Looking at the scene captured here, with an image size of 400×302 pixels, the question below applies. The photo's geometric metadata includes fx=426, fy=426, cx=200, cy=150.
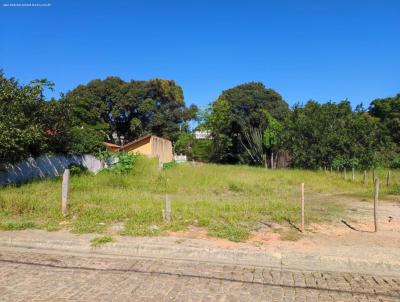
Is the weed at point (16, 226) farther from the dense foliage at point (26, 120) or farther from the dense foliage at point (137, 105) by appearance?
the dense foliage at point (137, 105)

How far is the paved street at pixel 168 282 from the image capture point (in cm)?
532

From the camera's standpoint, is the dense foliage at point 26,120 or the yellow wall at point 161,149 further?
the yellow wall at point 161,149

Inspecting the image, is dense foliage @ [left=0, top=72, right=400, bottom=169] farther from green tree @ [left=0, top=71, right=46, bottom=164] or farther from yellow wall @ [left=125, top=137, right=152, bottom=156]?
yellow wall @ [left=125, top=137, right=152, bottom=156]

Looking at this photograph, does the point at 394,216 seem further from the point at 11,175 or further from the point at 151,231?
the point at 11,175

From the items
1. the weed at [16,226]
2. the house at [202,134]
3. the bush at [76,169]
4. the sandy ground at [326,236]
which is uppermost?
the house at [202,134]

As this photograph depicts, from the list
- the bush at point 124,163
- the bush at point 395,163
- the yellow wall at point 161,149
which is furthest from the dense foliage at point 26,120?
the bush at point 395,163

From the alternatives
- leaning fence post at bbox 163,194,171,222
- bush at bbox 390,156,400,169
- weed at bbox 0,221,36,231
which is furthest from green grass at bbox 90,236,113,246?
bush at bbox 390,156,400,169

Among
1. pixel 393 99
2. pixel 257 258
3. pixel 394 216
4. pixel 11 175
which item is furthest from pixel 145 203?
pixel 393 99

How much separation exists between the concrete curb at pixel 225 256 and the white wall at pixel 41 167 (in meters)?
9.59

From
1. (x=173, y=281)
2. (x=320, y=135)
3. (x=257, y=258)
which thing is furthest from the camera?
(x=320, y=135)

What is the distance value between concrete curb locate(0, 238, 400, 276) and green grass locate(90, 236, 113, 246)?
0.35 feet

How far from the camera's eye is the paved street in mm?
5324

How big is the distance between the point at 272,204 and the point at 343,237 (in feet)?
12.0

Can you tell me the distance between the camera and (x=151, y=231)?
341 inches
